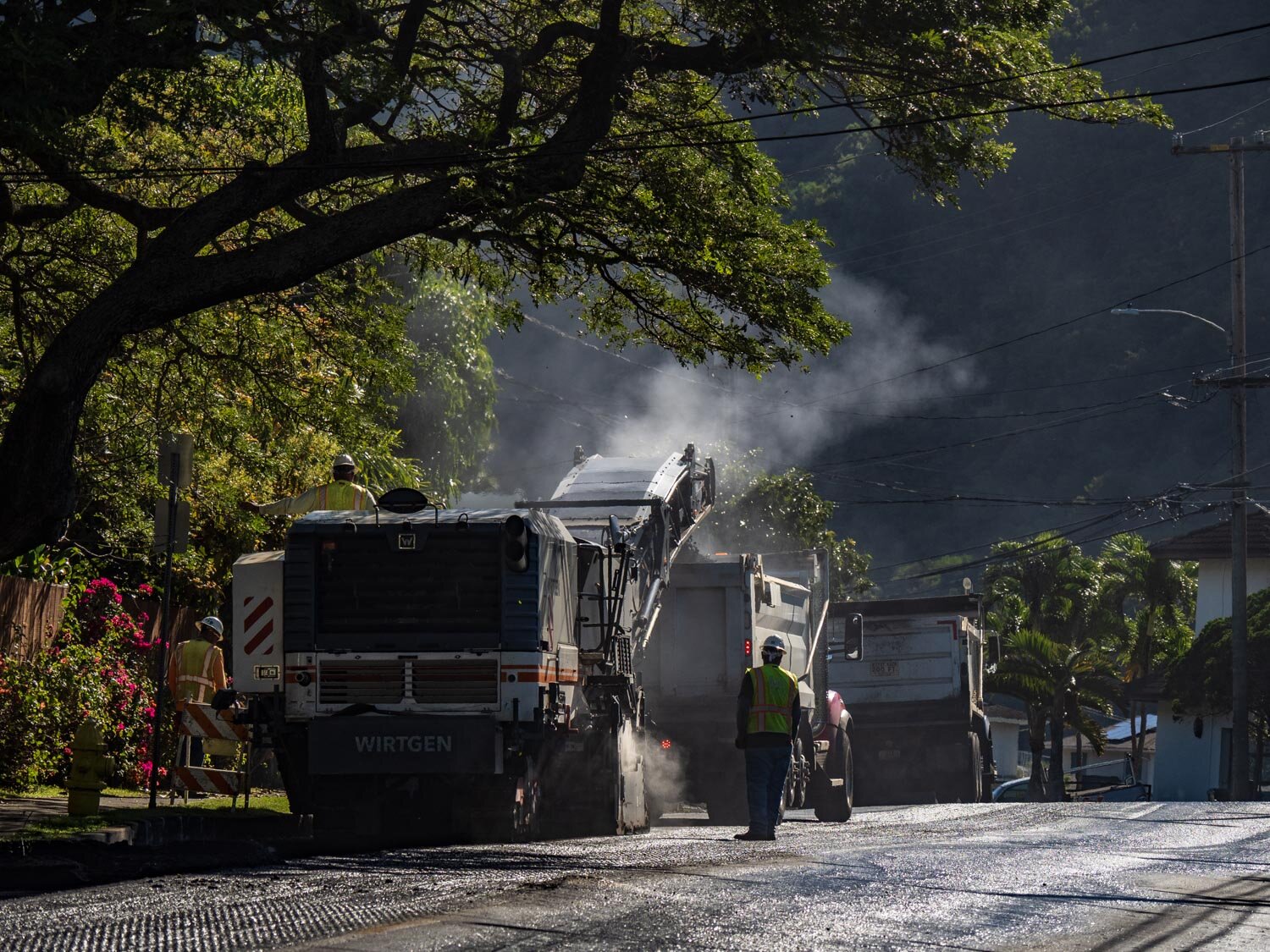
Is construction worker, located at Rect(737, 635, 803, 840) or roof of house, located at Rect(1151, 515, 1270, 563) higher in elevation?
roof of house, located at Rect(1151, 515, 1270, 563)

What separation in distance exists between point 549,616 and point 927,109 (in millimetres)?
5180

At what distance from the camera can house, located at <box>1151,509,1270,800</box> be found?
43531 millimetres

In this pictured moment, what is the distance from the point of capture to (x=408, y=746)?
1284 cm

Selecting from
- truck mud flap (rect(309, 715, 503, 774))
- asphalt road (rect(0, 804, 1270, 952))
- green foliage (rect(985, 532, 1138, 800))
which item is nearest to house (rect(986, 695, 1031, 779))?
green foliage (rect(985, 532, 1138, 800))

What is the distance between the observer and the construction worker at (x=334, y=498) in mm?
14555

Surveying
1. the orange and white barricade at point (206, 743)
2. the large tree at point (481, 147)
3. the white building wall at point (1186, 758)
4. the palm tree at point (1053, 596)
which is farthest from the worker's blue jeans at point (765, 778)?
the palm tree at point (1053, 596)

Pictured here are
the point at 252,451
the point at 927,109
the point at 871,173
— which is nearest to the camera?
the point at 927,109

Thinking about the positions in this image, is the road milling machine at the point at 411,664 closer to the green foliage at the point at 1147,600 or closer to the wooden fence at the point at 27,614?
the wooden fence at the point at 27,614

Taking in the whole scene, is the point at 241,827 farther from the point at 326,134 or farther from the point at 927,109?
the point at 927,109

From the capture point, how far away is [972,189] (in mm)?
145375

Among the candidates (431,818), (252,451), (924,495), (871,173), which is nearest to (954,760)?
(252,451)

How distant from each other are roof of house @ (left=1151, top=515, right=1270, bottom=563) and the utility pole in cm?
1111

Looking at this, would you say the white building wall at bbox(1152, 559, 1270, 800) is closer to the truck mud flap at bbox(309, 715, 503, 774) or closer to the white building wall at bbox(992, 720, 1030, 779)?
the white building wall at bbox(992, 720, 1030, 779)

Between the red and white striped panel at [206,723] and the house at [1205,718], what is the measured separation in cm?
3153
